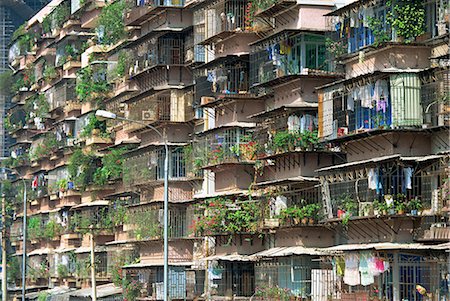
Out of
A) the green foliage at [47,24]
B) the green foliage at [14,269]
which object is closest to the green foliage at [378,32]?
the green foliage at [47,24]

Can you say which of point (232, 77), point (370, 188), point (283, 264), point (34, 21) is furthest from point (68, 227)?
point (370, 188)

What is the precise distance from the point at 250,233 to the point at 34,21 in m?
55.3

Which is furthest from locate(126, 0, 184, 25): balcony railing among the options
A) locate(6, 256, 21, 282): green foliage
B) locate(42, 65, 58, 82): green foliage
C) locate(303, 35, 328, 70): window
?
locate(6, 256, 21, 282): green foliage

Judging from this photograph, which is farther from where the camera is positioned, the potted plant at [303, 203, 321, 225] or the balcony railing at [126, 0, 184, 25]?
the balcony railing at [126, 0, 184, 25]

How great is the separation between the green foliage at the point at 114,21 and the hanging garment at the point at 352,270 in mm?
33992

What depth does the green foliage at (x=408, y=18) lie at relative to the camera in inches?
2050

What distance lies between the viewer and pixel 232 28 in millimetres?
67688

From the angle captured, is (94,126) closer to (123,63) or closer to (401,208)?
(123,63)

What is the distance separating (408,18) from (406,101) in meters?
2.84

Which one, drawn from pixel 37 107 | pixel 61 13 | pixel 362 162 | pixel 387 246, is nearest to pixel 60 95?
pixel 61 13

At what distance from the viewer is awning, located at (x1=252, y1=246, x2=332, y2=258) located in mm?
58094

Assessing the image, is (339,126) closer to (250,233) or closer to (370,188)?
(370,188)

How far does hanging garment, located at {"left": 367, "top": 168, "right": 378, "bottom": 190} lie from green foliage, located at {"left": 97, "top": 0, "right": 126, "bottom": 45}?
3424 cm

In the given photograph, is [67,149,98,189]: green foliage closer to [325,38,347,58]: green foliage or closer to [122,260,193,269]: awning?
[122,260,193,269]: awning
